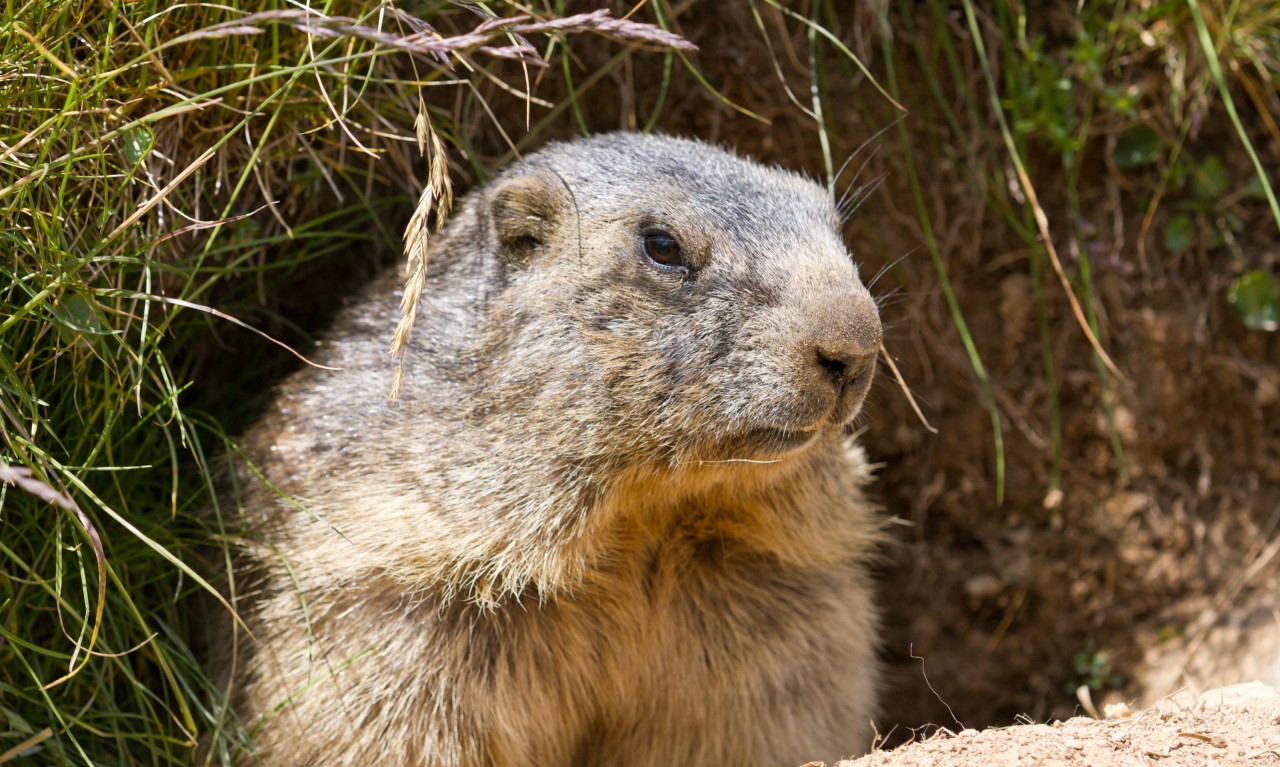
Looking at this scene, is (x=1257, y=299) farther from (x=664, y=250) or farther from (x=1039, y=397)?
(x=664, y=250)

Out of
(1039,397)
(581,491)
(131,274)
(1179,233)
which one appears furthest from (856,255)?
(131,274)

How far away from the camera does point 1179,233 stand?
6176 millimetres

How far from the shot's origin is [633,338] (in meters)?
3.70

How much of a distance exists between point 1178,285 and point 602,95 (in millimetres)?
3156

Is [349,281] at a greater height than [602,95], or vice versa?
[602,95]

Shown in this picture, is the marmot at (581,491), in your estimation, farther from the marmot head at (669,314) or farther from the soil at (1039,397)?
the soil at (1039,397)

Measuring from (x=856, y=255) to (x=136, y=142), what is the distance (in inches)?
141

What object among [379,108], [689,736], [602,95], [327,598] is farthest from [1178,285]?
[327,598]

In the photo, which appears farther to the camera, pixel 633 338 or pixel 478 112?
pixel 478 112

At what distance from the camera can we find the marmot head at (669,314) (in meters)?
3.52

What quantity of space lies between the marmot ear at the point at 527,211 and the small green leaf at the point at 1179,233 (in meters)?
3.64

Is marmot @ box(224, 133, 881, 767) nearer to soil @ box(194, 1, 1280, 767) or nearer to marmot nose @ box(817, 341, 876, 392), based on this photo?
marmot nose @ box(817, 341, 876, 392)

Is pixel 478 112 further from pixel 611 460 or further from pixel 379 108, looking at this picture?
pixel 611 460

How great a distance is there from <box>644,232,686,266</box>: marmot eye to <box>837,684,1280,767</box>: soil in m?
1.67
